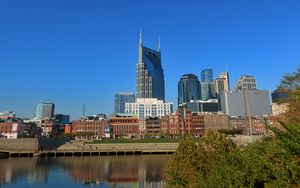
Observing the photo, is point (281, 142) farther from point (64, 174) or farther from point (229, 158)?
point (64, 174)

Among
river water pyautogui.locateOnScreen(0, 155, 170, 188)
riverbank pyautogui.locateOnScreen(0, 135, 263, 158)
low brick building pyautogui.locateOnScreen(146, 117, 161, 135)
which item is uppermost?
low brick building pyautogui.locateOnScreen(146, 117, 161, 135)

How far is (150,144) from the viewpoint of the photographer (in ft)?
383

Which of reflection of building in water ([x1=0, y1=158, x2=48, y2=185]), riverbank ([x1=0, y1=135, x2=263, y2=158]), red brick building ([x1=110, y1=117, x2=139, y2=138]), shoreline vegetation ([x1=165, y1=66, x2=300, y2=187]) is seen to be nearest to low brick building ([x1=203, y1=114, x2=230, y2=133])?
red brick building ([x1=110, y1=117, x2=139, y2=138])

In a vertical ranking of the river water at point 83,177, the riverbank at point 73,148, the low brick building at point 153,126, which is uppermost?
the low brick building at point 153,126

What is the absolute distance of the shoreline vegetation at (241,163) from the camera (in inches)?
441

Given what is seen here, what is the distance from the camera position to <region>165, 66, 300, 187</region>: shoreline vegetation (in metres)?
11.2

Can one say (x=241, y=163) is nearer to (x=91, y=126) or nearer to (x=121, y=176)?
(x=121, y=176)

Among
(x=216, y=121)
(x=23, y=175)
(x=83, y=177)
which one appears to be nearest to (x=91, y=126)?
(x=216, y=121)

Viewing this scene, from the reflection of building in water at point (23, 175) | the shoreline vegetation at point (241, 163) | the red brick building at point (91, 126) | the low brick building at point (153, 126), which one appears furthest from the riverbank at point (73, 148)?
the shoreline vegetation at point (241, 163)

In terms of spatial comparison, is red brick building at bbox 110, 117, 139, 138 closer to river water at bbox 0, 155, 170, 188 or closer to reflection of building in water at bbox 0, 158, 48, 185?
river water at bbox 0, 155, 170, 188

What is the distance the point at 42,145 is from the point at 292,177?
11700cm

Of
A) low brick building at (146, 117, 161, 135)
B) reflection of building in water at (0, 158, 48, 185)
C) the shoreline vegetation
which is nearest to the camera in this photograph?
the shoreline vegetation

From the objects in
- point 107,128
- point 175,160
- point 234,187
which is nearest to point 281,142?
point 234,187

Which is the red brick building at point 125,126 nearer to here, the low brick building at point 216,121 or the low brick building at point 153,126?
the low brick building at point 153,126
